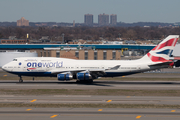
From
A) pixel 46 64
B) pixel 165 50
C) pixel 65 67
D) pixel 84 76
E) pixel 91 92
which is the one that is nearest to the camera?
pixel 91 92

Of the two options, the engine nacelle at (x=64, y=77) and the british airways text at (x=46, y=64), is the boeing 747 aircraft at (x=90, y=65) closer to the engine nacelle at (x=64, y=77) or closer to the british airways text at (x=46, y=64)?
the british airways text at (x=46, y=64)

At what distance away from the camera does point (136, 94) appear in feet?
130

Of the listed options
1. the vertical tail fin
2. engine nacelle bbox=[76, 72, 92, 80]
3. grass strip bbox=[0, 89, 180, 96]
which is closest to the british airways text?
engine nacelle bbox=[76, 72, 92, 80]

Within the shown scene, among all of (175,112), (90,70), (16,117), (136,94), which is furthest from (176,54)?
(16,117)

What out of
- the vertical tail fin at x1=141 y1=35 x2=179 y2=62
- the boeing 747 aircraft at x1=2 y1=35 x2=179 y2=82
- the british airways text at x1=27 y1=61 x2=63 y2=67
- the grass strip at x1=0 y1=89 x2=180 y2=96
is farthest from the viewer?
the vertical tail fin at x1=141 y1=35 x2=179 y2=62

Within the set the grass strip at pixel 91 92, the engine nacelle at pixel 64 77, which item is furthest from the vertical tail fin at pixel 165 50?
the engine nacelle at pixel 64 77

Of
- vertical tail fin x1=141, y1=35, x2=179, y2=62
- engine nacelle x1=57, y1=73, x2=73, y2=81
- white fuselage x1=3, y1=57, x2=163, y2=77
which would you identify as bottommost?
engine nacelle x1=57, y1=73, x2=73, y2=81

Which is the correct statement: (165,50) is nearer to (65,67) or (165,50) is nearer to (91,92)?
(65,67)

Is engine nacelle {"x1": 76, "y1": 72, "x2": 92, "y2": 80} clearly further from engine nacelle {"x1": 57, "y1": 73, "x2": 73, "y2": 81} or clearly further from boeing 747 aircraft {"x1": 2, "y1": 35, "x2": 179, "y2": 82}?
boeing 747 aircraft {"x1": 2, "y1": 35, "x2": 179, "y2": 82}

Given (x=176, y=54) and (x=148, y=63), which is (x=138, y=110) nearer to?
(x=148, y=63)

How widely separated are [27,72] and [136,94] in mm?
22450

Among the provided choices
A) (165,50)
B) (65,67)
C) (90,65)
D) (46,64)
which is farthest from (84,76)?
(165,50)

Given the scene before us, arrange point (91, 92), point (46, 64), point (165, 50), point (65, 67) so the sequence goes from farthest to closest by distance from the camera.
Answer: point (165, 50) → point (46, 64) → point (65, 67) → point (91, 92)

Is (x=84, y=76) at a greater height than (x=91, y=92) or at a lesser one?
greater
